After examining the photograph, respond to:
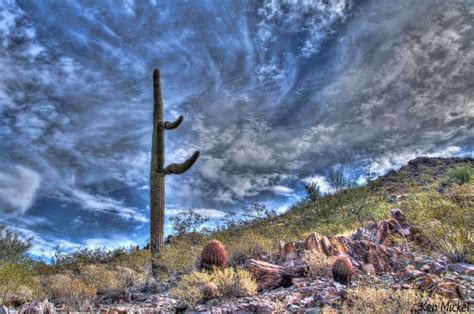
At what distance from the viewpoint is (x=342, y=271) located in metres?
7.59

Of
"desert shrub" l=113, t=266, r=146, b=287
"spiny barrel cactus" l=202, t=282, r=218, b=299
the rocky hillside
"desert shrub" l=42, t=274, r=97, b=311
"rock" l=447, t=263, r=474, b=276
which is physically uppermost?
the rocky hillside

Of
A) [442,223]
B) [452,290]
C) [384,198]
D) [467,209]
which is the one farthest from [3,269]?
[384,198]

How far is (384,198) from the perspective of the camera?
2439cm

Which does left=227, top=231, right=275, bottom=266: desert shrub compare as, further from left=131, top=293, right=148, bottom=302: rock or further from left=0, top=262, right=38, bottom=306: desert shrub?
left=0, top=262, right=38, bottom=306: desert shrub

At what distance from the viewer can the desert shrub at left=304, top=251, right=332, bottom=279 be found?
815 cm

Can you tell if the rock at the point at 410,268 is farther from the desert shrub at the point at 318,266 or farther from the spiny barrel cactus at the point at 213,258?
the spiny barrel cactus at the point at 213,258

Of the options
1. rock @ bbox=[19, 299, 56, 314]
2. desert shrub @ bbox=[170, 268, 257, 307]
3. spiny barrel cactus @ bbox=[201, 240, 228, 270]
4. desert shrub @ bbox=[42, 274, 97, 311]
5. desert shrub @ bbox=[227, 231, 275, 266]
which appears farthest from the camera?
desert shrub @ bbox=[227, 231, 275, 266]

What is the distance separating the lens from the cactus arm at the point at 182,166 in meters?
14.3

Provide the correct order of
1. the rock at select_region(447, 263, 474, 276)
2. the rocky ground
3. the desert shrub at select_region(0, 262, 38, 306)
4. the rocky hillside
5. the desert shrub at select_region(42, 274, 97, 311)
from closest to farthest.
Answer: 1. the rocky ground
2. the rock at select_region(447, 263, 474, 276)
3. the desert shrub at select_region(42, 274, 97, 311)
4. the desert shrub at select_region(0, 262, 38, 306)
5. the rocky hillside

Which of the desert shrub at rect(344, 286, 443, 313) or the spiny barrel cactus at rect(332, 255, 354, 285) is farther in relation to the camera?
the spiny barrel cactus at rect(332, 255, 354, 285)

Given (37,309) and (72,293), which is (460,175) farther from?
(37,309)

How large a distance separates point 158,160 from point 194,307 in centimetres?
825

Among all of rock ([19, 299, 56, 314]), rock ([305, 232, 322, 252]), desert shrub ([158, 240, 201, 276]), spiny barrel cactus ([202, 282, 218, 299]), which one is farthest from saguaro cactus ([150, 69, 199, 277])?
rock ([19, 299, 56, 314])

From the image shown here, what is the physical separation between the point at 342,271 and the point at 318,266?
719mm
